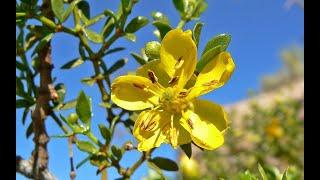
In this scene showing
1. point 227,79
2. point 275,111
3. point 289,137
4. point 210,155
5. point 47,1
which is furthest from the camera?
point 210,155

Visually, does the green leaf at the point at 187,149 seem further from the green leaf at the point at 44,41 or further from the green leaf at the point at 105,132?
the green leaf at the point at 44,41

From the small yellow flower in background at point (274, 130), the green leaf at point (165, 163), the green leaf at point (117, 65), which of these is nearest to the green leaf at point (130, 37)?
the green leaf at point (117, 65)

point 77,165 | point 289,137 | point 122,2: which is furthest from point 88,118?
point 289,137

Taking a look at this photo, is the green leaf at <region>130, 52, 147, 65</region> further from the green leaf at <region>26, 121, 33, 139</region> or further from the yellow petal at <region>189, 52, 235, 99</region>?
the green leaf at <region>26, 121, 33, 139</region>

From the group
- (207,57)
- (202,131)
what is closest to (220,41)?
(207,57)

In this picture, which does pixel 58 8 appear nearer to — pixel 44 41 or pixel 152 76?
pixel 44 41
